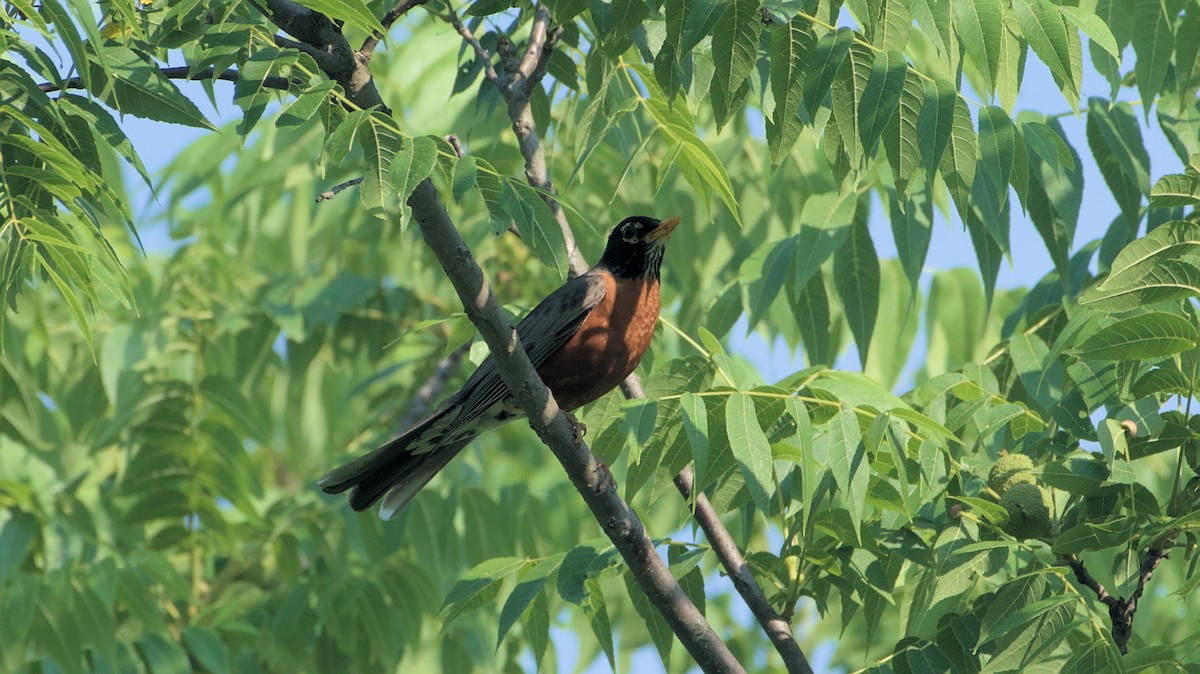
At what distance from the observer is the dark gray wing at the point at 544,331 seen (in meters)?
4.63

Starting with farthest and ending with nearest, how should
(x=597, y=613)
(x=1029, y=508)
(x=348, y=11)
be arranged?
1. (x=597, y=613)
2. (x=1029, y=508)
3. (x=348, y=11)

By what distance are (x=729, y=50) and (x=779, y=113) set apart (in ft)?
0.73

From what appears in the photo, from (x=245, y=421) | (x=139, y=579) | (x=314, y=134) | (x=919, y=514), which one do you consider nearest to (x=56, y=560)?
(x=139, y=579)

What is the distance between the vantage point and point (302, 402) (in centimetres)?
700

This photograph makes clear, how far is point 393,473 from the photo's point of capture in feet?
16.7

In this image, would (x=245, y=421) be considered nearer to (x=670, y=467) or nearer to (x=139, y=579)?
(x=139, y=579)

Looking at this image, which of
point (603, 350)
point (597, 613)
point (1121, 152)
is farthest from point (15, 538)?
point (1121, 152)

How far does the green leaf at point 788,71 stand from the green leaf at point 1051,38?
564 mm

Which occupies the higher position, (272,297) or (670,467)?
(272,297)

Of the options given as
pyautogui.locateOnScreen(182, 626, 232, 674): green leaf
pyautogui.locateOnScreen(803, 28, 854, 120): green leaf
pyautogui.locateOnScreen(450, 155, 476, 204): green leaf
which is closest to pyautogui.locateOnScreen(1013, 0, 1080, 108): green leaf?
pyautogui.locateOnScreen(803, 28, 854, 120): green leaf

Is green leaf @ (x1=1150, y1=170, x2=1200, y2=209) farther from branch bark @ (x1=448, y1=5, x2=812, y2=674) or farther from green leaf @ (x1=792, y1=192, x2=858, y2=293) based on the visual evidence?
branch bark @ (x1=448, y1=5, x2=812, y2=674)

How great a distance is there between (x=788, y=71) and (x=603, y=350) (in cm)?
181

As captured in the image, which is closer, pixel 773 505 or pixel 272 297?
pixel 773 505

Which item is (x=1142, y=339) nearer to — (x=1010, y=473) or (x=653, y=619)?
(x=1010, y=473)
